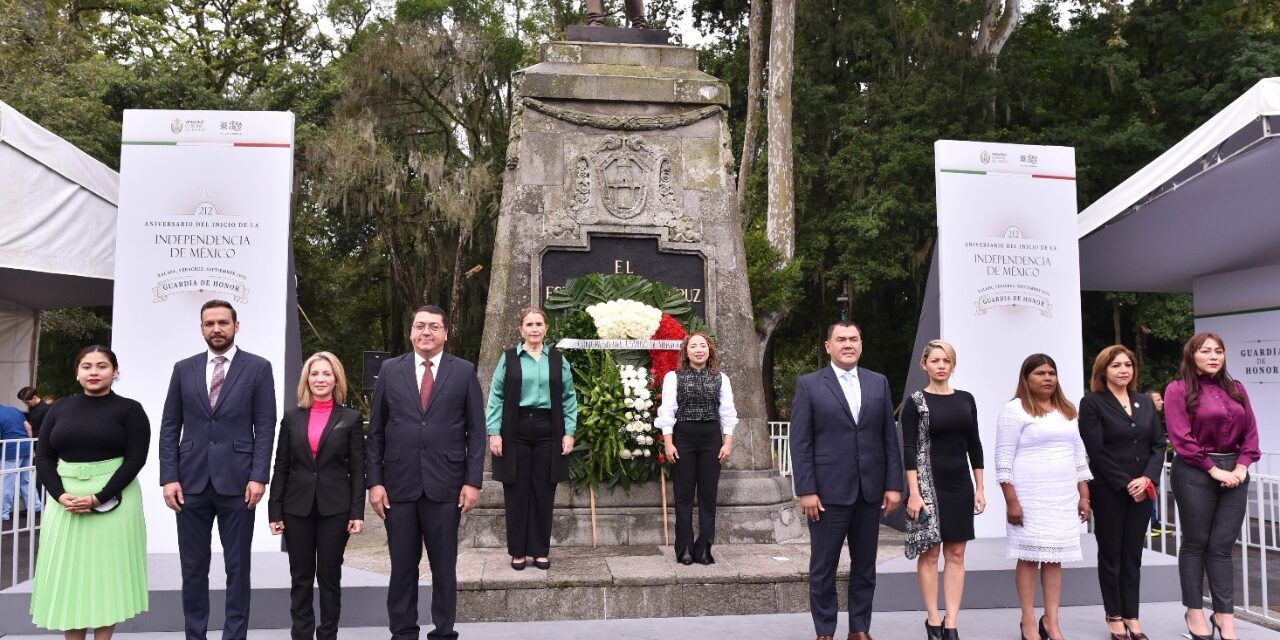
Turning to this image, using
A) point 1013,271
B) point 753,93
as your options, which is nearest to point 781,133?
point 753,93

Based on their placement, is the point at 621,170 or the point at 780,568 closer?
the point at 780,568

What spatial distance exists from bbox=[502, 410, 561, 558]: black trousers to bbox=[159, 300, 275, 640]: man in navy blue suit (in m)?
1.58

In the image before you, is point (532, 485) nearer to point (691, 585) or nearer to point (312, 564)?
point (691, 585)

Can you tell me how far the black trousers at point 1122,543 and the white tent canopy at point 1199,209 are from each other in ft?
10.3

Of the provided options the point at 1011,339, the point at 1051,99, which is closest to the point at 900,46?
the point at 1051,99

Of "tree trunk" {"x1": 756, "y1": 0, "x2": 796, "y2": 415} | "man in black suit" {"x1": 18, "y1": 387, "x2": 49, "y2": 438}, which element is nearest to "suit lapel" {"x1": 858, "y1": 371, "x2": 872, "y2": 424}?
"man in black suit" {"x1": 18, "y1": 387, "x2": 49, "y2": 438}

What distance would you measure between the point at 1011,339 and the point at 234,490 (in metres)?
5.73

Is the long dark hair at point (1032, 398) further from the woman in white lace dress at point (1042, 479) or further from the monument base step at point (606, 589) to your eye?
the monument base step at point (606, 589)

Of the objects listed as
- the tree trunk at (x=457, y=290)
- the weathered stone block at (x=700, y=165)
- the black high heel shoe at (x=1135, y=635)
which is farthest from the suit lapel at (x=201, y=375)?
the tree trunk at (x=457, y=290)

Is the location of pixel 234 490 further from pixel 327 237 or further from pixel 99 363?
pixel 327 237

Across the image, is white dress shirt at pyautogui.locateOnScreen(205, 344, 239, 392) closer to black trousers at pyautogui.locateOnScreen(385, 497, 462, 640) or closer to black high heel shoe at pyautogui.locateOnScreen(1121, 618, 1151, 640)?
black trousers at pyautogui.locateOnScreen(385, 497, 462, 640)

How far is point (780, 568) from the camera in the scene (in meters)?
5.53

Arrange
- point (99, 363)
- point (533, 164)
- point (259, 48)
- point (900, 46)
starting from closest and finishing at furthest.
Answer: point (99, 363) → point (533, 164) → point (900, 46) → point (259, 48)

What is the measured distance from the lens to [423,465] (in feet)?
14.0
